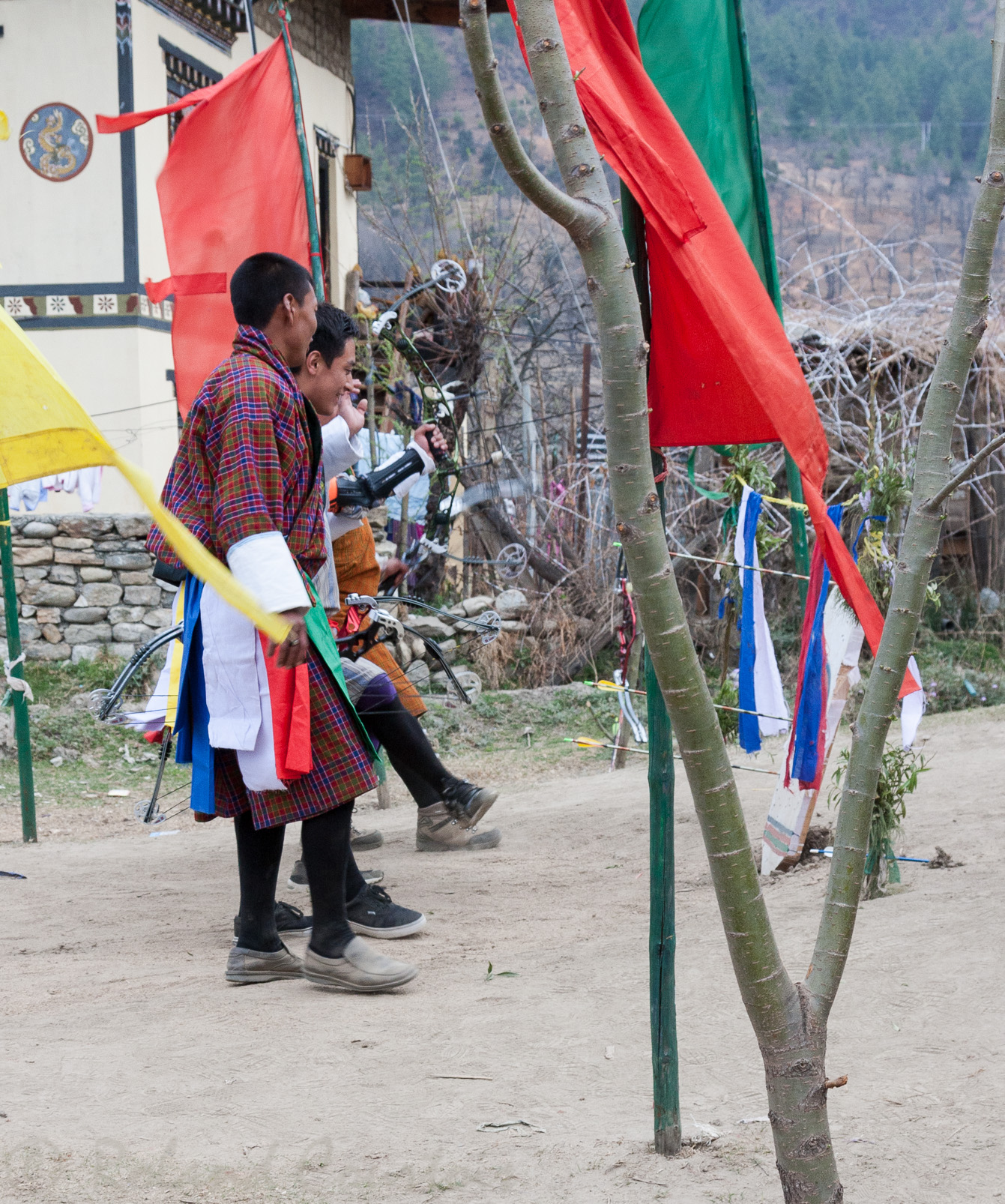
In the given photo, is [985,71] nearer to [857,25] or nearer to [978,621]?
[857,25]

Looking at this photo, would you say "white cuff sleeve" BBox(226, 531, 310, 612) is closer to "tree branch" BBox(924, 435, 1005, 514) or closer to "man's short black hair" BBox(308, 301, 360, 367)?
"man's short black hair" BBox(308, 301, 360, 367)

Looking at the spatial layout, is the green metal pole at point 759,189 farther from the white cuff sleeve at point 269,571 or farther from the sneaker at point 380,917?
the sneaker at point 380,917

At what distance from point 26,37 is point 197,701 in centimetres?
661

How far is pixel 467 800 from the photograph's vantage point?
4.13m

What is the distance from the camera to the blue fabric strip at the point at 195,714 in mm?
2899

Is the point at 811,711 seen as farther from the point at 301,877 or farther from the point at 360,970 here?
the point at 301,877

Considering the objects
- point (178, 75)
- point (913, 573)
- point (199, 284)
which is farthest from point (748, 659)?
point (178, 75)

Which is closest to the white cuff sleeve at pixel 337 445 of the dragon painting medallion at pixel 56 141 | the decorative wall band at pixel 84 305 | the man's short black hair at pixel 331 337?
the man's short black hair at pixel 331 337

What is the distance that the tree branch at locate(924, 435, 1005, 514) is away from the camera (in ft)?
5.36

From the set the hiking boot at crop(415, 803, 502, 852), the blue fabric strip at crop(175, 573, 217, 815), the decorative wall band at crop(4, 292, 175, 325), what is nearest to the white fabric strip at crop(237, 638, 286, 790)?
the blue fabric strip at crop(175, 573, 217, 815)

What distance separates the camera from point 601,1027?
8.60 ft

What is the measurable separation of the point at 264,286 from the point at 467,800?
6.35 ft

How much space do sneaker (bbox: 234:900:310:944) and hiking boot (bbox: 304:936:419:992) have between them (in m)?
0.59

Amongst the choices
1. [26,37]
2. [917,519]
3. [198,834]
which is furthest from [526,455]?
[917,519]
